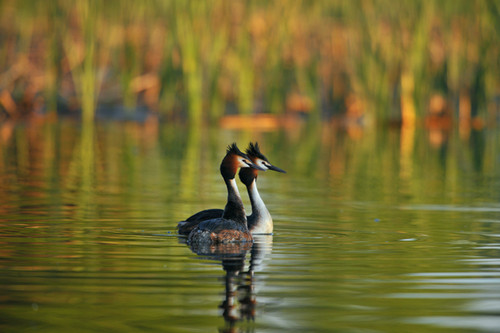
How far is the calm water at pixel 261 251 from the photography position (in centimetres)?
556

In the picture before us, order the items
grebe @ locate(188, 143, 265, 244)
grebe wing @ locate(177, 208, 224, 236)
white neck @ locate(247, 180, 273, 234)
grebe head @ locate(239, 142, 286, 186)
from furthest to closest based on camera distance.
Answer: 1. grebe head @ locate(239, 142, 286, 186)
2. white neck @ locate(247, 180, 273, 234)
3. grebe wing @ locate(177, 208, 224, 236)
4. grebe @ locate(188, 143, 265, 244)

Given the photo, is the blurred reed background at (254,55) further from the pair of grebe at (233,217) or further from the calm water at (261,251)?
the pair of grebe at (233,217)

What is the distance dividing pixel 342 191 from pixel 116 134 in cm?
1228

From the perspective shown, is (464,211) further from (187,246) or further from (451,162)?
(451,162)

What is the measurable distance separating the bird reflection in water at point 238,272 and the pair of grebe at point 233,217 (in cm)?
9

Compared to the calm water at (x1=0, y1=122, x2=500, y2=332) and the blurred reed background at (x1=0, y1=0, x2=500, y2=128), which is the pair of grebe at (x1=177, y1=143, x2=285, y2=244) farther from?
the blurred reed background at (x1=0, y1=0, x2=500, y2=128)

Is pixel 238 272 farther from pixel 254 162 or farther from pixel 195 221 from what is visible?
pixel 254 162

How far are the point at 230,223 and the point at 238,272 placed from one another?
4.85 ft

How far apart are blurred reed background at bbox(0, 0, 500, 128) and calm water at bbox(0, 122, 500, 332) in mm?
9371

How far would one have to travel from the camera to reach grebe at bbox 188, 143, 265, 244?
833cm

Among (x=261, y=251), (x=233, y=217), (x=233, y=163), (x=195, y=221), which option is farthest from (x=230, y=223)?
(x=233, y=163)

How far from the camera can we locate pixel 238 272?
22.9ft

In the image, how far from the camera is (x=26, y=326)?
17.3 feet

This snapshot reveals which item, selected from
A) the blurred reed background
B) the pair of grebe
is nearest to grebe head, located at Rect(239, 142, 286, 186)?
the pair of grebe
